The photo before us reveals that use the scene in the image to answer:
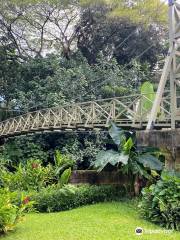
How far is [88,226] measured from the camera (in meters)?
6.14

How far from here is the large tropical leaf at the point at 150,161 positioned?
779 cm

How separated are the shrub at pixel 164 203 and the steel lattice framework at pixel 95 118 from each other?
162cm

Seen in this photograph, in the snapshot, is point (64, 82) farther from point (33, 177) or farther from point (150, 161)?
point (150, 161)

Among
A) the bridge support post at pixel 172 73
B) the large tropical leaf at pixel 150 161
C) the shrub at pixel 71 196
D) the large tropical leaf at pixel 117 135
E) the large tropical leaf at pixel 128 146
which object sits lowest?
the shrub at pixel 71 196

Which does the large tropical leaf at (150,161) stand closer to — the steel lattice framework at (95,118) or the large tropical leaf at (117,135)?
the large tropical leaf at (117,135)

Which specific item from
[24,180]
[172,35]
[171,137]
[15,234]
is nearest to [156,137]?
[171,137]

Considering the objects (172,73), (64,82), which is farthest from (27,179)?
(64,82)

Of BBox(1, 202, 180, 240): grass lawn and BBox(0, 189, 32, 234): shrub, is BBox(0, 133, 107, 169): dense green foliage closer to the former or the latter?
BBox(1, 202, 180, 240): grass lawn

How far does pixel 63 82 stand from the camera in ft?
48.9

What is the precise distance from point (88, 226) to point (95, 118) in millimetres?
3823

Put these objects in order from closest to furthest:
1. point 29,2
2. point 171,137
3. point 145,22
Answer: point 171,137, point 29,2, point 145,22

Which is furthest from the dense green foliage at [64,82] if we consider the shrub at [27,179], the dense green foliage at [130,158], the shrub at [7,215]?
the shrub at [7,215]

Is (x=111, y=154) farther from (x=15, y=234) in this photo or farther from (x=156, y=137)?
(x=15, y=234)

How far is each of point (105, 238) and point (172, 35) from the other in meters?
4.28
